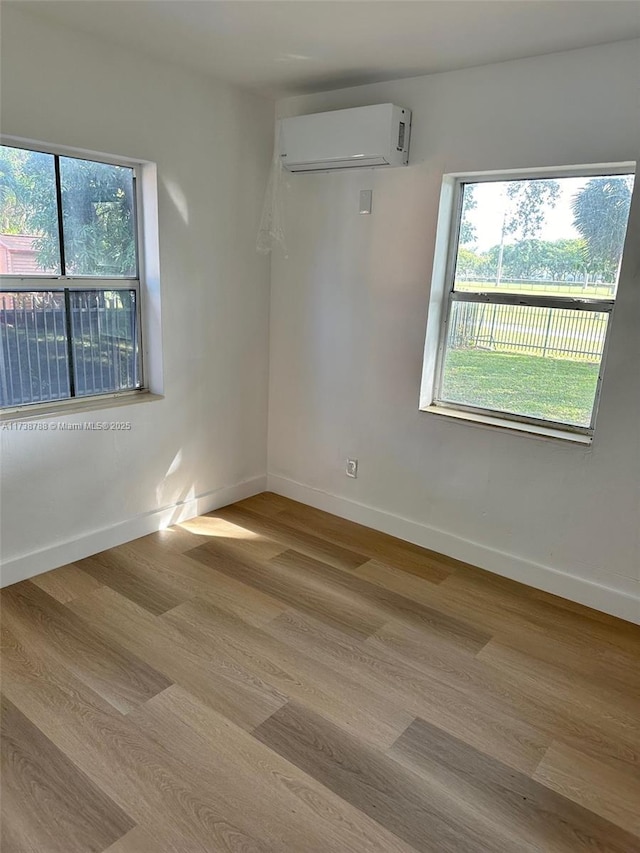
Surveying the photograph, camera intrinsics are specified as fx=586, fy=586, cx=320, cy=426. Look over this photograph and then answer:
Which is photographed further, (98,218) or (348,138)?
(348,138)

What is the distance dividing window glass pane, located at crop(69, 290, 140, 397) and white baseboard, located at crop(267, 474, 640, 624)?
1.30m

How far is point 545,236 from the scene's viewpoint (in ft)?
8.94

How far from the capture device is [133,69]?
2721 mm

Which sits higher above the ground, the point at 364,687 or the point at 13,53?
the point at 13,53

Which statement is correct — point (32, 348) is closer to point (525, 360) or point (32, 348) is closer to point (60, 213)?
point (60, 213)

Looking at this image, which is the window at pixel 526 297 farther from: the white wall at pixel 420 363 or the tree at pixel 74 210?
the tree at pixel 74 210

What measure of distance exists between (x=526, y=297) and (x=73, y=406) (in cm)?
227

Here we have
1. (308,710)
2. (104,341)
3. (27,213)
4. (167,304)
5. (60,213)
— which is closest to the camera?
(308,710)

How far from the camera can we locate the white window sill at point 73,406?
266 cm

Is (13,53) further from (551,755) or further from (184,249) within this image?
(551,755)

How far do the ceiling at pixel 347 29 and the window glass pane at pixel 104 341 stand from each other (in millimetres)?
1140

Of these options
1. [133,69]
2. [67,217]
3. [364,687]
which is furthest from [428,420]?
[133,69]

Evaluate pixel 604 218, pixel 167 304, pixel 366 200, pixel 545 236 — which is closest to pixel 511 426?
pixel 545 236

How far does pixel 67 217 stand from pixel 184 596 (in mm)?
1826
